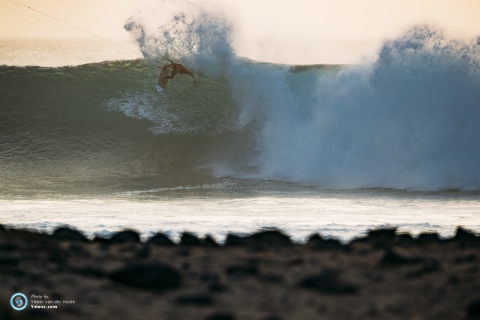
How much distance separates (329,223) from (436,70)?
7229 millimetres

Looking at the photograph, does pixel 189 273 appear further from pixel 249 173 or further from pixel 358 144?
pixel 358 144

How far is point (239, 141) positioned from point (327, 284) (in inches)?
396

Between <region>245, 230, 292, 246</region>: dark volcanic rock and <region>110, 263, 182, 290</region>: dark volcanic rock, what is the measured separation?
1.33 m

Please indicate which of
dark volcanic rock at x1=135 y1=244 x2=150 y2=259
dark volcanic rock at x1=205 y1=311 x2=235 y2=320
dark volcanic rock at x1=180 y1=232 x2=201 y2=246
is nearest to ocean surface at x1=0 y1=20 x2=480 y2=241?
dark volcanic rock at x1=180 y1=232 x2=201 y2=246

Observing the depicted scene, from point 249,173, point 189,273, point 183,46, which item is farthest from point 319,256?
point 183,46

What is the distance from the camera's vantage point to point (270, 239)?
17.0 feet

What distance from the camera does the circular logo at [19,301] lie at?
3.36 metres

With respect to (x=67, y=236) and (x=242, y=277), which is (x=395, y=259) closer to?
(x=242, y=277)

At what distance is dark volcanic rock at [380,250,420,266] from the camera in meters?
4.34

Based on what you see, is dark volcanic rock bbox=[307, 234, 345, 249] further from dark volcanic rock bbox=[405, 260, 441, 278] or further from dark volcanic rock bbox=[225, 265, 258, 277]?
dark volcanic rock bbox=[225, 265, 258, 277]

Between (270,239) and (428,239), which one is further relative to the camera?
(428,239)

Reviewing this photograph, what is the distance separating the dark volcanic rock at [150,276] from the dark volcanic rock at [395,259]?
150cm

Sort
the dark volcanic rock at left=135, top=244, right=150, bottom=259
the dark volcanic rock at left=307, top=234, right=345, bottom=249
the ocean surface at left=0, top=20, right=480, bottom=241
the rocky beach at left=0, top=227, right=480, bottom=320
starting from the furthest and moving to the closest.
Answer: the ocean surface at left=0, top=20, right=480, bottom=241, the dark volcanic rock at left=307, top=234, right=345, bottom=249, the dark volcanic rock at left=135, top=244, right=150, bottom=259, the rocky beach at left=0, top=227, right=480, bottom=320

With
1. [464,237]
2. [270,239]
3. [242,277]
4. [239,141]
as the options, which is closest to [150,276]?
[242,277]
